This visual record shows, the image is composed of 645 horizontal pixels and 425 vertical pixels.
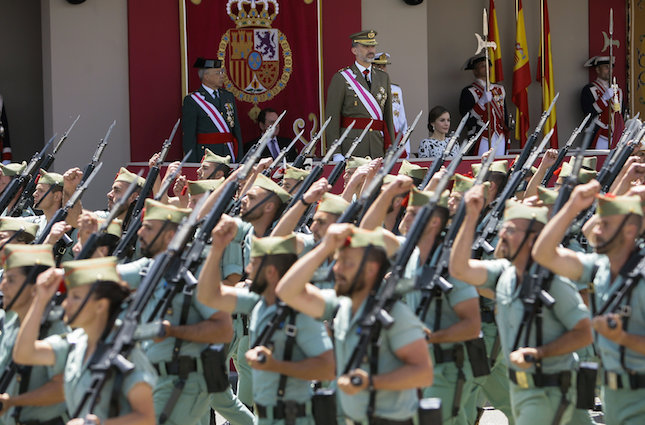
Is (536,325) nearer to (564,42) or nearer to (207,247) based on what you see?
(207,247)

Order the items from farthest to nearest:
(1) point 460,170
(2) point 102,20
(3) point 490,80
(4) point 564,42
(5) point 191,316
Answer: (4) point 564,42 → (3) point 490,80 → (2) point 102,20 → (1) point 460,170 → (5) point 191,316

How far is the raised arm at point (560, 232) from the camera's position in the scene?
511 cm

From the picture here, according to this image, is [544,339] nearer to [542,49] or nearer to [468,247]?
[468,247]

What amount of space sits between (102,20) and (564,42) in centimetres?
603

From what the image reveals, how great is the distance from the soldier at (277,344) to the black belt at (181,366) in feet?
1.89

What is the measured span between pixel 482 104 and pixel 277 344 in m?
9.10

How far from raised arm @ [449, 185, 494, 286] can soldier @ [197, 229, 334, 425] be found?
2.29ft

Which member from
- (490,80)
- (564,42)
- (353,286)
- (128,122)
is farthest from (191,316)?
(564,42)

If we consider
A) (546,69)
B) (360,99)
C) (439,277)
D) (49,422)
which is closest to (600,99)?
(546,69)

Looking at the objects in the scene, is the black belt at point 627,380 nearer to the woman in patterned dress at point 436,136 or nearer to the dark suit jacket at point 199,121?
the woman in patterned dress at point 436,136

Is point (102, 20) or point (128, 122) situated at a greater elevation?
point (102, 20)

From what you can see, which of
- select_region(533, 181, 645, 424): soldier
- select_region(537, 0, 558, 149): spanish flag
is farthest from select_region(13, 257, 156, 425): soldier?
select_region(537, 0, 558, 149): spanish flag

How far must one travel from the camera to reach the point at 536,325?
539 centimetres

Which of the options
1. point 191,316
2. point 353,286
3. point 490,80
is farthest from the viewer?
point 490,80
